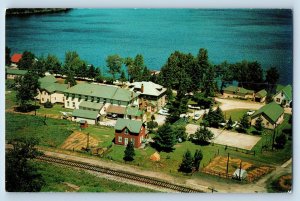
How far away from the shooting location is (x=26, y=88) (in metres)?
8.41

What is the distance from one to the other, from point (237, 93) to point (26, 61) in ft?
12.8

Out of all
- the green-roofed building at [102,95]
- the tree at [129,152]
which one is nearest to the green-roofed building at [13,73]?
the green-roofed building at [102,95]

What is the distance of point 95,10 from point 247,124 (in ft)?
11.0

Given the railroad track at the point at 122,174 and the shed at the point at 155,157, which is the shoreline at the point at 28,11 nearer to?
the railroad track at the point at 122,174

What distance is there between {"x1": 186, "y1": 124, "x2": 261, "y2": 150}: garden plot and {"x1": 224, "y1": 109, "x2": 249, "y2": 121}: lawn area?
0.27m

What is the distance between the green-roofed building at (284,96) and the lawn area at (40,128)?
3.72 m

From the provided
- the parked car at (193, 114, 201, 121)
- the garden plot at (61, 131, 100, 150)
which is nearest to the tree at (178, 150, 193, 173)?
the parked car at (193, 114, 201, 121)

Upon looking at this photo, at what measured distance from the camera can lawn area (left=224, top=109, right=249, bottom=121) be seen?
814 centimetres

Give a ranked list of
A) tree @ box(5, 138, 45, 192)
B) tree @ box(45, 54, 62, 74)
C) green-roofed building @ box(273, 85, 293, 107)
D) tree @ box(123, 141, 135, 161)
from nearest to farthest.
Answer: green-roofed building @ box(273, 85, 293, 107) → tree @ box(5, 138, 45, 192) → tree @ box(123, 141, 135, 161) → tree @ box(45, 54, 62, 74)

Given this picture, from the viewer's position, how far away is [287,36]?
7691 mm

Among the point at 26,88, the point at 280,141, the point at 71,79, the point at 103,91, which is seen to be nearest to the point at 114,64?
the point at 103,91

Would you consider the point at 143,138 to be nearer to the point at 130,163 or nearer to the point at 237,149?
the point at 130,163

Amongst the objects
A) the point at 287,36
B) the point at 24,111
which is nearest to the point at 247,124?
the point at 287,36

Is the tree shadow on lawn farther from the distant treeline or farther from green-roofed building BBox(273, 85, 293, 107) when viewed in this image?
green-roofed building BBox(273, 85, 293, 107)
